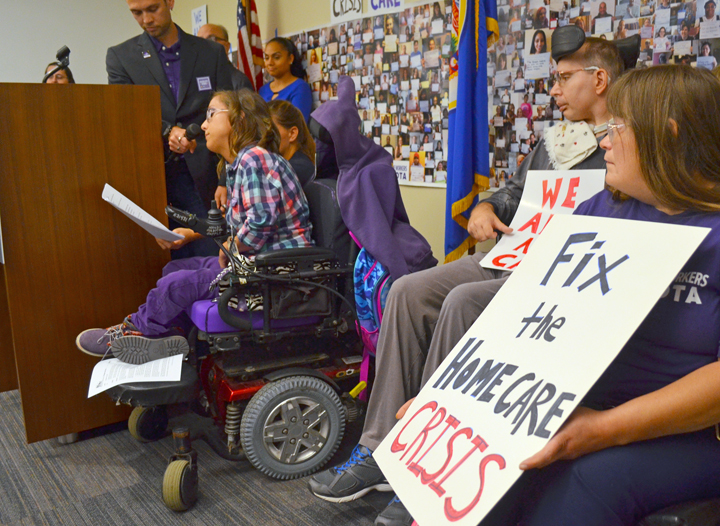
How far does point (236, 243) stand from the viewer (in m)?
1.98

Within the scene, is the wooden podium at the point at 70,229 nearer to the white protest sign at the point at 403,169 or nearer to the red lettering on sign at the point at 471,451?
the white protest sign at the point at 403,169

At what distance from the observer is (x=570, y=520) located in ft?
2.74

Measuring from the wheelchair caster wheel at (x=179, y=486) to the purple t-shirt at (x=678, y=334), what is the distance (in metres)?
1.21

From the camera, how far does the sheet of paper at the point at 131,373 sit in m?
1.80

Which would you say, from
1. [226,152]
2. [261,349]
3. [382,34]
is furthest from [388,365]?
[382,34]

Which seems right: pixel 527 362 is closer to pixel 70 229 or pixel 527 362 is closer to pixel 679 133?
pixel 679 133

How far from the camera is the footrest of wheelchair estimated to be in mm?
1774

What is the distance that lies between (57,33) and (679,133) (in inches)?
237

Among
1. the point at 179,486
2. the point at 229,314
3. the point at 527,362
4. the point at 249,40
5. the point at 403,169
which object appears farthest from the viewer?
the point at 249,40

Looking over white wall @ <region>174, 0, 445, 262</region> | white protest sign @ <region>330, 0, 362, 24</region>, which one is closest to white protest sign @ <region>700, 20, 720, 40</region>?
white wall @ <region>174, 0, 445, 262</region>

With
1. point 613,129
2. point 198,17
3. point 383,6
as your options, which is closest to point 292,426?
point 613,129

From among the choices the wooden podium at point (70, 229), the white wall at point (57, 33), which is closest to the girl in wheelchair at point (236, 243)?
the wooden podium at point (70, 229)

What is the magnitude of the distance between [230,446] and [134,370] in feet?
1.29

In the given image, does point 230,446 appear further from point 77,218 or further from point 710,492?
point 710,492
